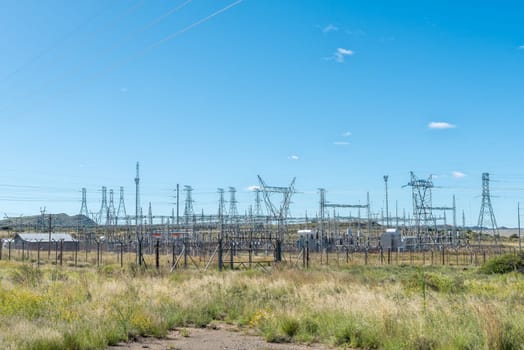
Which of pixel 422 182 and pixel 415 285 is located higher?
pixel 422 182

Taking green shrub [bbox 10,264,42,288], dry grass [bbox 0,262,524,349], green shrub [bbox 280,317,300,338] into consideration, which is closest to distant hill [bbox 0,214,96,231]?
green shrub [bbox 10,264,42,288]

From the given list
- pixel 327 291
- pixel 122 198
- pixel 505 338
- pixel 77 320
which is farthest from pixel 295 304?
pixel 122 198

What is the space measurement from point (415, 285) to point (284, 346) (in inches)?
391

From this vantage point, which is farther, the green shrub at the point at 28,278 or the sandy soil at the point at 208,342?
the green shrub at the point at 28,278

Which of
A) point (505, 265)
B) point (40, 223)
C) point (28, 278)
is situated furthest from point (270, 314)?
point (40, 223)

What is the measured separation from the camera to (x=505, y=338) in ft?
33.3

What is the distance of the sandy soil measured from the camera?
12.1 meters

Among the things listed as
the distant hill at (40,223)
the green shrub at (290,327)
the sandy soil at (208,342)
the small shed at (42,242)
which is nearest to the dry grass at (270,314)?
the green shrub at (290,327)

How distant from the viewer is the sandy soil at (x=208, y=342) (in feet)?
39.7

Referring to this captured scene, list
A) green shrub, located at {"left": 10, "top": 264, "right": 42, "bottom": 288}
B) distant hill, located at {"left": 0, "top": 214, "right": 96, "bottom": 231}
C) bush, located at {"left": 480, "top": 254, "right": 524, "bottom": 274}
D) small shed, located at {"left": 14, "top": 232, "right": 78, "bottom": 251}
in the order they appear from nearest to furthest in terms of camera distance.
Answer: green shrub, located at {"left": 10, "top": 264, "right": 42, "bottom": 288} → bush, located at {"left": 480, "top": 254, "right": 524, "bottom": 274} → small shed, located at {"left": 14, "top": 232, "right": 78, "bottom": 251} → distant hill, located at {"left": 0, "top": 214, "right": 96, "bottom": 231}

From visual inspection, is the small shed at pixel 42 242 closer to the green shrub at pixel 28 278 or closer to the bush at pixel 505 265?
the green shrub at pixel 28 278

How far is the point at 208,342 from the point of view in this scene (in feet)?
41.9

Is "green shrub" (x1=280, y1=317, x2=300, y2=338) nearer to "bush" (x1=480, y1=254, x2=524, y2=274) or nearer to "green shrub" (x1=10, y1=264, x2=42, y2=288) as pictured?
"green shrub" (x1=10, y1=264, x2=42, y2=288)

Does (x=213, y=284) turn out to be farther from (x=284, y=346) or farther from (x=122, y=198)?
(x=122, y=198)
